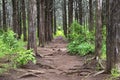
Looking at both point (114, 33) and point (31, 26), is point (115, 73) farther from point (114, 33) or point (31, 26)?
point (31, 26)

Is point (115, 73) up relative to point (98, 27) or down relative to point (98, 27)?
down

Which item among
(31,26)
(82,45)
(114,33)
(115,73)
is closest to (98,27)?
(31,26)

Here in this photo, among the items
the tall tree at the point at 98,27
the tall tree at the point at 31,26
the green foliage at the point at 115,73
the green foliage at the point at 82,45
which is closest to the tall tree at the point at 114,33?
the green foliage at the point at 115,73

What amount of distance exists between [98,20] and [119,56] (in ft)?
13.5

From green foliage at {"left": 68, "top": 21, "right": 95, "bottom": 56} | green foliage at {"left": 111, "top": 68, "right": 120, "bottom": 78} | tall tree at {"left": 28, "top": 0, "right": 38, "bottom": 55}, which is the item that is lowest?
green foliage at {"left": 68, "top": 21, "right": 95, "bottom": 56}

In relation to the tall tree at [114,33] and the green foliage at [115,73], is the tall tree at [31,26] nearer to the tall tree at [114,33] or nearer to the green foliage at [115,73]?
the tall tree at [114,33]

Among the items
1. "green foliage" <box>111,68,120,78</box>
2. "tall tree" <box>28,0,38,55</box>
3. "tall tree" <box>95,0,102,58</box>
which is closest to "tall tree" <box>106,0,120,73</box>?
"green foliage" <box>111,68,120,78</box>

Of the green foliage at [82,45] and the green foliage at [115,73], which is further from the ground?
the green foliage at [115,73]

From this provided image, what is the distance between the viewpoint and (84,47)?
1620 cm

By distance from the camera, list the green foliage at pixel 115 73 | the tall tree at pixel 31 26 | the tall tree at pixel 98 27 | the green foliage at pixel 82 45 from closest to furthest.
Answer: the green foliage at pixel 115 73 → the tall tree at pixel 98 27 → the tall tree at pixel 31 26 → the green foliage at pixel 82 45

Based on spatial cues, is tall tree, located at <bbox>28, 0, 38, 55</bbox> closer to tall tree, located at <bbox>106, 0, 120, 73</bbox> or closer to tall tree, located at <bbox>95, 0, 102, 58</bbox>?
tall tree, located at <bbox>95, 0, 102, 58</bbox>

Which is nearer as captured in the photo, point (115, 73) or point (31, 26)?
point (115, 73)

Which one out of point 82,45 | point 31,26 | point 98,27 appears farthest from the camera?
point 82,45

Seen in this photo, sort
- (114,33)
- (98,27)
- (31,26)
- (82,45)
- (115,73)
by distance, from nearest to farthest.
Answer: (115,73) < (114,33) < (98,27) < (31,26) < (82,45)
